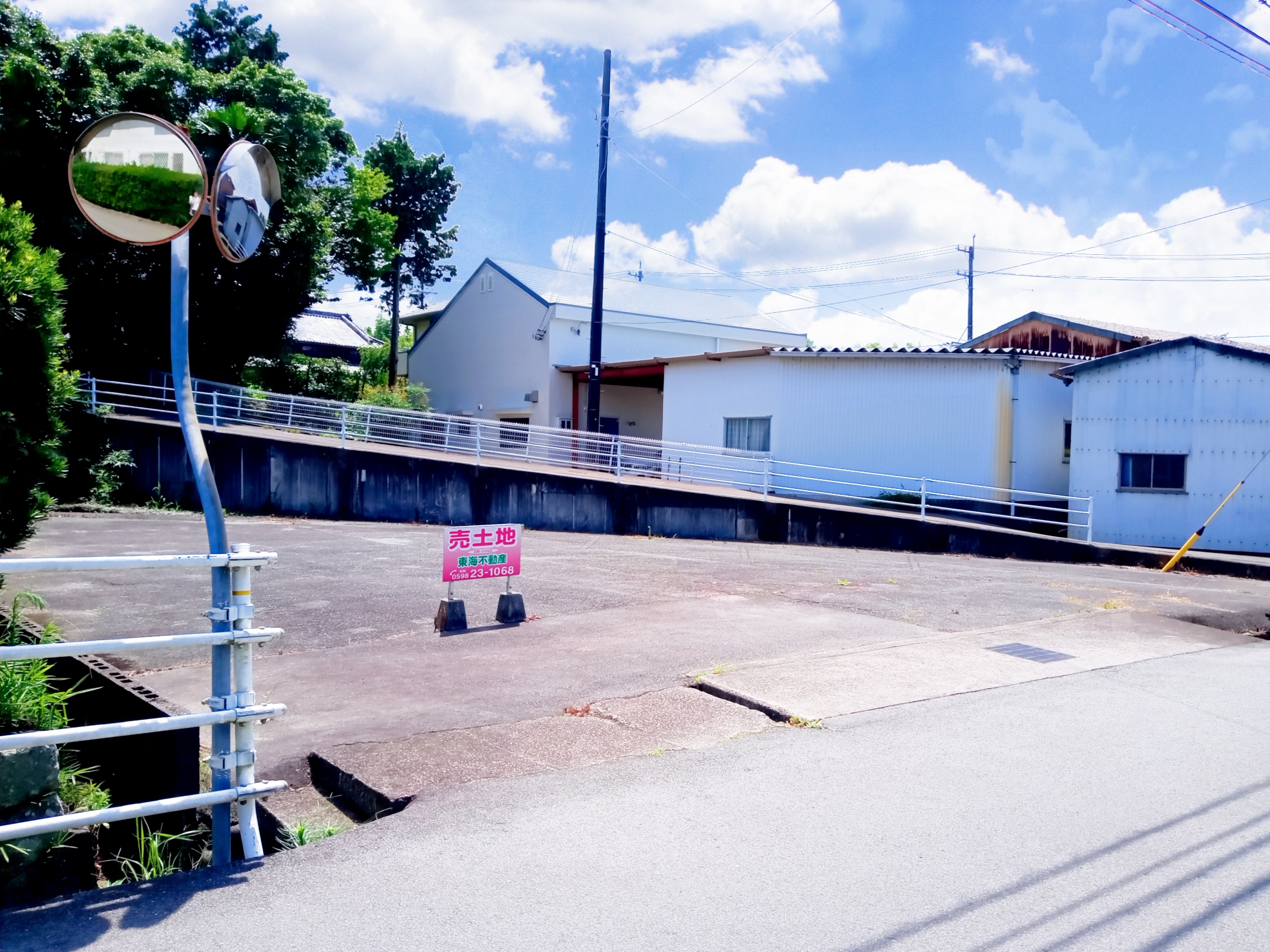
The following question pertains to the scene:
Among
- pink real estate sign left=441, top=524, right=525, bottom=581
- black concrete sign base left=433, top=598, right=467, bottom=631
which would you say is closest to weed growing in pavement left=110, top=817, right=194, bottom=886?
black concrete sign base left=433, top=598, right=467, bottom=631

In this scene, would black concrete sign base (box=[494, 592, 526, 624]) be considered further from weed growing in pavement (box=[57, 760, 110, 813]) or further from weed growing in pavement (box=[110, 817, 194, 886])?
weed growing in pavement (box=[110, 817, 194, 886])

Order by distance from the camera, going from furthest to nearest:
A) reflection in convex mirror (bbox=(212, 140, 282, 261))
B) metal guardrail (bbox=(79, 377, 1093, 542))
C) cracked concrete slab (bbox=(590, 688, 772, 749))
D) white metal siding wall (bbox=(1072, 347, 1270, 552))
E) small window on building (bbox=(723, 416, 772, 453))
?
small window on building (bbox=(723, 416, 772, 453))
metal guardrail (bbox=(79, 377, 1093, 542))
white metal siding wall (bbox=(1072, 347, 1270, 552))
cracked concrete slab (bbox=(590, 688, 772, 749))
reflection in convex mirror (bbox=(212, 140, 282, 261))

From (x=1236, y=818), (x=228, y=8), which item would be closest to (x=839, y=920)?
(x=1236, y=818)

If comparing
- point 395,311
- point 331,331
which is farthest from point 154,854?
point 331,331

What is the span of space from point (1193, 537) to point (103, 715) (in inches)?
711

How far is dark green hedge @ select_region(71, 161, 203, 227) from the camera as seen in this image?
3.76m

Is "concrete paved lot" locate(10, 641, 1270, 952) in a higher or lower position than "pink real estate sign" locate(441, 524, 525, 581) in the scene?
lower

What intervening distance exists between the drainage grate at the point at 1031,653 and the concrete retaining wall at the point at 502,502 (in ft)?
33.9

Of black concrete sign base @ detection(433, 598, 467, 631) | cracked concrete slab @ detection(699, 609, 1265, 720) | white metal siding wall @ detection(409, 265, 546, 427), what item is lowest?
cracked concrete slab @ detection(699, 609, 1265, 720)

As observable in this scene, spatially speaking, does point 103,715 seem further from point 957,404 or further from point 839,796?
point 957,404

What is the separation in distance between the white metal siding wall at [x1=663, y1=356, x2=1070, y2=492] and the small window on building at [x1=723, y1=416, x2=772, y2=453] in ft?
0.67

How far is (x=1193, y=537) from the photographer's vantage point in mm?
17734

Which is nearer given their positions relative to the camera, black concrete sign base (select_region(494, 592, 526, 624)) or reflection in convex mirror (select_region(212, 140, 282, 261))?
reflection in convex mirror (select_region(212, 140, 282, 261))

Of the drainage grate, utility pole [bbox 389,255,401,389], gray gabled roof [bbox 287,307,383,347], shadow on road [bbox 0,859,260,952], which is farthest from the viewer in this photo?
gray gabled roof [bbox 287,307,383,347]
